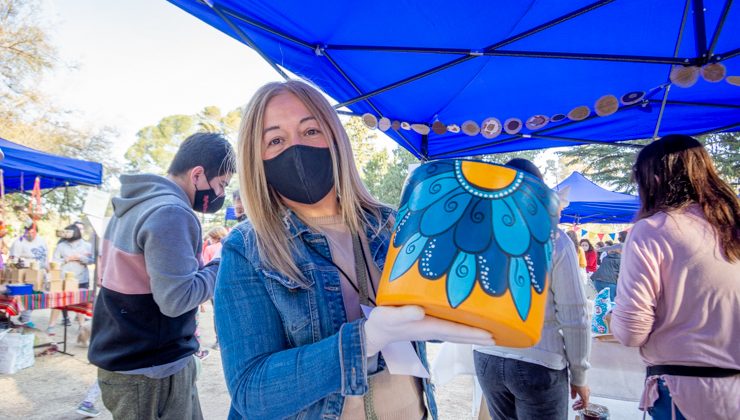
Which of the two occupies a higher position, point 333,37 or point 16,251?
point 333,37

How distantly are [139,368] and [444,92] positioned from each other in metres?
2.46

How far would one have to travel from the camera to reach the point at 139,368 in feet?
5.23

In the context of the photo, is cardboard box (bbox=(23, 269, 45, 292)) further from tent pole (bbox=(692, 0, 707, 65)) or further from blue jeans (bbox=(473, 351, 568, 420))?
tent pole (bbox=(692, 0, 707, 65))

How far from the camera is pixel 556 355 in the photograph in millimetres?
1901

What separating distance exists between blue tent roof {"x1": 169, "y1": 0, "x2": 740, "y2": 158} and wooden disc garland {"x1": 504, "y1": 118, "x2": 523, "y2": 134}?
0.09 metres

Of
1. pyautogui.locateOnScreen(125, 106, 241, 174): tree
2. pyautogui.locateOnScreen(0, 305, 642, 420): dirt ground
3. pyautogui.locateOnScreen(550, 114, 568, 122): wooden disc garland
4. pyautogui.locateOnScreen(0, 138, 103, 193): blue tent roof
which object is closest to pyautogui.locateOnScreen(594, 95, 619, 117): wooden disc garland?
pyautogui.locateOnScreen(550, 114, 568, 122): wooden disc garland

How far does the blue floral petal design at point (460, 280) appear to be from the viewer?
57 cm

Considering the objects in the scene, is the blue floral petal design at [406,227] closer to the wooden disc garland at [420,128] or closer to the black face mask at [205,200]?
the black face mask at [205,200]

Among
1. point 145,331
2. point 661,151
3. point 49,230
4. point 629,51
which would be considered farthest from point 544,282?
point 49,230

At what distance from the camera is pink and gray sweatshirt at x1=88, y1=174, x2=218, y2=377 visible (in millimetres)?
1546

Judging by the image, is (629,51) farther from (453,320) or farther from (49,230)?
(49,230)

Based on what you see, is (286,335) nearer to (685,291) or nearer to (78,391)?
(685,291)

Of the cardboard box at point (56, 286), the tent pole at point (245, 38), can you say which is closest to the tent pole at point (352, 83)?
the tent pole at point (245, 38)

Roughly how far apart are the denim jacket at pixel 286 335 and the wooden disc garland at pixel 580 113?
8.58ft
